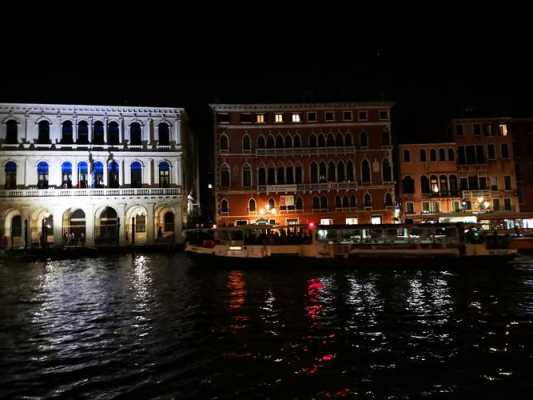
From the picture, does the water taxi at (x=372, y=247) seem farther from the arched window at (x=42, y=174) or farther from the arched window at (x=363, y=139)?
the arched window at (x=42, y=174)

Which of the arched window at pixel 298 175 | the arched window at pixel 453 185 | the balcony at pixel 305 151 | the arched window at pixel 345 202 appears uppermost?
the balcony at pixel 305 151

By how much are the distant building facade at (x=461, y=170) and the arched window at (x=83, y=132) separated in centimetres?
3160

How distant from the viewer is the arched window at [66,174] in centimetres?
3897

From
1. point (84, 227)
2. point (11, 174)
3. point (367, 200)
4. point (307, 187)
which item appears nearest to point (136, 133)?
point (84, 227)

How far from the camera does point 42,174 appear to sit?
38719mm

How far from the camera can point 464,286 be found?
1856 centimetres

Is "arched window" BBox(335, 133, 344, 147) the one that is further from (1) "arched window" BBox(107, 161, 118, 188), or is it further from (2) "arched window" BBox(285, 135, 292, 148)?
(1) "arched window" BBox(107, 161, 118, 188)

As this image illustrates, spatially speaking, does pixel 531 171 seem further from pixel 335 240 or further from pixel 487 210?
pixel 335 240

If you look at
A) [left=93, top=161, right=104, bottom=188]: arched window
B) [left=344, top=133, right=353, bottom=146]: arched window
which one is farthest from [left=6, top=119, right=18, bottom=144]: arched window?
[left=344, top=133, right=353, bottom=146]: arched window

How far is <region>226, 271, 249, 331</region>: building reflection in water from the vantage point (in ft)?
40.7

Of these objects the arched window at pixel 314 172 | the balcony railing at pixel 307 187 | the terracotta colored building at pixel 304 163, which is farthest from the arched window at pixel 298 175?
the arched window at pixel 314 172

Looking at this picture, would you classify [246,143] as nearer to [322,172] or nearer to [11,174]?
[322,172]

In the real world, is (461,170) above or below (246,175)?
below

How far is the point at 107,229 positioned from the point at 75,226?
9.44 feet
